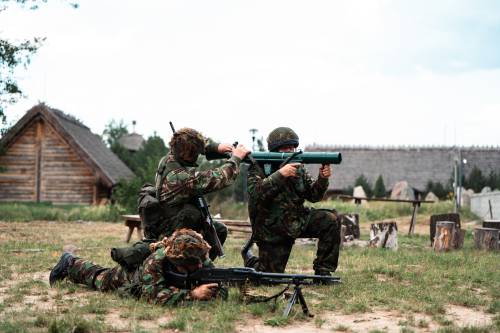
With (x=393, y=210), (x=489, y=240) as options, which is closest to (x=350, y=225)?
(x=489, y=240)

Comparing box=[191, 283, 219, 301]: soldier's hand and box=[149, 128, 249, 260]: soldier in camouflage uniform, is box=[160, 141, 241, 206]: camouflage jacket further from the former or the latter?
box=[191, 283, 219, 301]: soldier's hand

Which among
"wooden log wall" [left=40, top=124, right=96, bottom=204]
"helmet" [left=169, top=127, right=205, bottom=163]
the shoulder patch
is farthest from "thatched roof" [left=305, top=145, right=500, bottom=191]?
the shoulder patch

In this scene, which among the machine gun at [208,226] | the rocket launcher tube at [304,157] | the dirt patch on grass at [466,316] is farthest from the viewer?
the rocket launcher tube at [304,157]

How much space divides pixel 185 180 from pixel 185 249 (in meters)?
0.92

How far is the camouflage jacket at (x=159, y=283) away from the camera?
603 cm

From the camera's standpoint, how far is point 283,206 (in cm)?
773

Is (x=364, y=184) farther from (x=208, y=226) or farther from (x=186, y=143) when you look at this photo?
(x=186, y=143)

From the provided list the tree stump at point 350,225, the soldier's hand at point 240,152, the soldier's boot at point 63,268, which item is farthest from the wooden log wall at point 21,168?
the soldier's hand at point 240,152

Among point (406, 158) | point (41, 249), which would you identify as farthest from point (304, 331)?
point (406, 158)

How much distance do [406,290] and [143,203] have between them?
308cm

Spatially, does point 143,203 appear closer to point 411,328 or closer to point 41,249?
point 411,328

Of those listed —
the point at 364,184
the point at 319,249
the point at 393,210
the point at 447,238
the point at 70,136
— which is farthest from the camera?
the point at 364,184

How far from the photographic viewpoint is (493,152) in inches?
1924

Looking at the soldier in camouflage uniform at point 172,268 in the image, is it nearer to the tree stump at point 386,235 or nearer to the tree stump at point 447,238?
the tree stump at point 386,235
